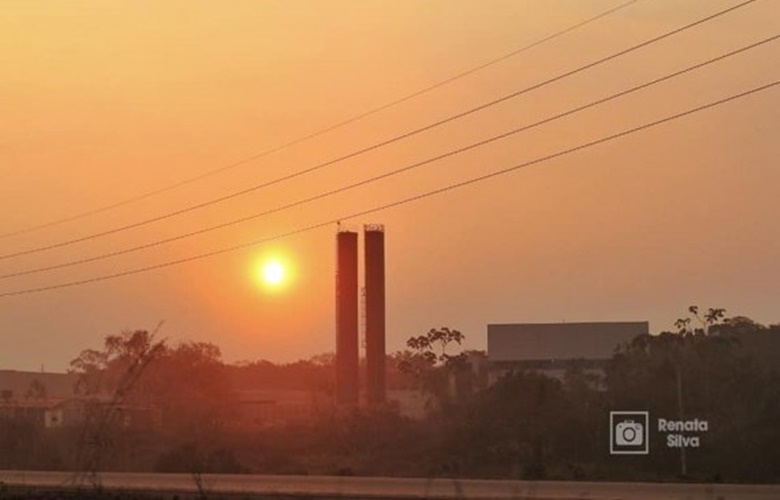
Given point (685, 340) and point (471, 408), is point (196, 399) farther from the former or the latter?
point (685, 340)

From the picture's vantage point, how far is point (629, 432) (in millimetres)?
63844

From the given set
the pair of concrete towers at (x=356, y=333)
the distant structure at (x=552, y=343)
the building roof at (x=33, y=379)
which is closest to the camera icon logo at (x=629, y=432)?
the pair of concrete towers at (x=356, y=333)

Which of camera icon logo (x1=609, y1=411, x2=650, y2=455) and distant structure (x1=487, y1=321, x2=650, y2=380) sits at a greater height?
distant structure (x1=487, y1=321, x2=650, y2=380)

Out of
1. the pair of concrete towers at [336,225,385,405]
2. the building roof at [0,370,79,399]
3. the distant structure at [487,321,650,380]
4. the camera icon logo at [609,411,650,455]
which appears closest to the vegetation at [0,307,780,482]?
the camera icon logo at [609,411,650,455]

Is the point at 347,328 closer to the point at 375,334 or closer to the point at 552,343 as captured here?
the point at 375,334

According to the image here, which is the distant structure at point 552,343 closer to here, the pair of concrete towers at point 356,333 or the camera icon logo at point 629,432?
the pair of concrete towers at point 356,333

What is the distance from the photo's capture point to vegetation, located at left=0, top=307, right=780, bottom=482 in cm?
5869

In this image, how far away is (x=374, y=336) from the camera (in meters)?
90.9

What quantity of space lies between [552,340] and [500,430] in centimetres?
3970

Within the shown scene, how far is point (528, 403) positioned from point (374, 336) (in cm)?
2472

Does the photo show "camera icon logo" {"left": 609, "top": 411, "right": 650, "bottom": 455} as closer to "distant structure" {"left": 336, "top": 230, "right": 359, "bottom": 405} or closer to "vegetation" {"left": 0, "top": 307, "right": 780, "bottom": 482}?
"vegetation" {"left": 0, "top": 307, "right": 780, "bottom": 482}

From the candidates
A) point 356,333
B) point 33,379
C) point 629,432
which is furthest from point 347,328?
point 33,379

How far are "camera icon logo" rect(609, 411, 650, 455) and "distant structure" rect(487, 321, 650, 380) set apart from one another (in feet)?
115

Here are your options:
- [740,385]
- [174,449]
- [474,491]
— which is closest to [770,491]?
[474,491]
